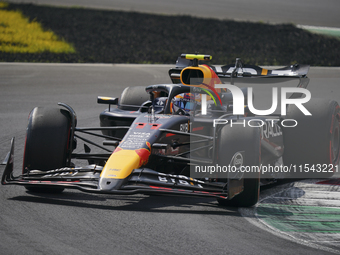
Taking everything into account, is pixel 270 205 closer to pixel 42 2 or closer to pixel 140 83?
pixel 140 83

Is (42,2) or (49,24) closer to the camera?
(49,24)

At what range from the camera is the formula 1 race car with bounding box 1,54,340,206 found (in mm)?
5117

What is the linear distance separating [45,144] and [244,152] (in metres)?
2.11

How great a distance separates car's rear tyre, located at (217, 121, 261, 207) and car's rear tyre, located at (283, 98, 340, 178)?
4.98 feet

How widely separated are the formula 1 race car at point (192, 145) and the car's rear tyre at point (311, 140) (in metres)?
0.01

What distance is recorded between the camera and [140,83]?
14.5m

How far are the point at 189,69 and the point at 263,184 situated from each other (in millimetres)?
1797

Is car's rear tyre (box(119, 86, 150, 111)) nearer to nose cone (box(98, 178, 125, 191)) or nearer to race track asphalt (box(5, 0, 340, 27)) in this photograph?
nose cone (box(98, 178, 125, 191))

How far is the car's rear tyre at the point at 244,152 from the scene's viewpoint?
5273 mm

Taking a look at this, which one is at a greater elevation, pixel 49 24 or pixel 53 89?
pixel 49 24

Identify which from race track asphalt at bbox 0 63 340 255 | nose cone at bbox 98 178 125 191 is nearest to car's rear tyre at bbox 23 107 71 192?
race track asphalt at bbox 0 63 340 255

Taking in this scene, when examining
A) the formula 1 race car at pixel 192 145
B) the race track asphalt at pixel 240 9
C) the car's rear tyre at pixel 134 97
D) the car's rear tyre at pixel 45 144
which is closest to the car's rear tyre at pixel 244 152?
the formula 1 race car at pixel 192 145

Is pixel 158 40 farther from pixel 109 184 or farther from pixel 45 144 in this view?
pixel 109 184

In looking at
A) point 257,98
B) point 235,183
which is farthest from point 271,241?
point 257,98
